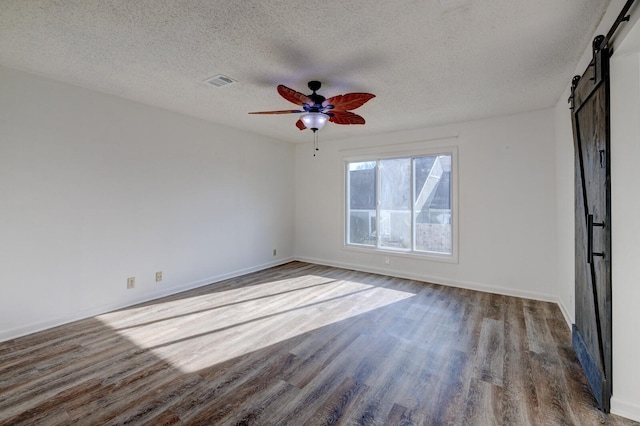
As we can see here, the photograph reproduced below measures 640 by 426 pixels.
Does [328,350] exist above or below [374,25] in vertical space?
below

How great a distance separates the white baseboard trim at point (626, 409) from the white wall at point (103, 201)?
14.7 feet

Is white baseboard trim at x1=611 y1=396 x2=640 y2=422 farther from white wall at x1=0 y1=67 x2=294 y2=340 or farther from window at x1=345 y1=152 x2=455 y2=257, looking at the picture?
white wall at x1=0 y1=67 x2=294 y2=340

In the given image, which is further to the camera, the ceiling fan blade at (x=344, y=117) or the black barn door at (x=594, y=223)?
the ceiling fan blade at (x=344, y=117)

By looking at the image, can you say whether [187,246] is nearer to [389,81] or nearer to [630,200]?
[389,81]

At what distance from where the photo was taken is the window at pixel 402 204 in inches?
180

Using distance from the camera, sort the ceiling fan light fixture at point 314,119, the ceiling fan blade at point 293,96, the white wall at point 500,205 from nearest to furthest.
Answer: the ceiling fan blade at point 293,96 → the ceiling fan light fixture at point 314,119 → the white wall at point 500,205

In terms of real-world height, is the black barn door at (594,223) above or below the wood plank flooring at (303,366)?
above

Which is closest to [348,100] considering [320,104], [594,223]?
[320,104]

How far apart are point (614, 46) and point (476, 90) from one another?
1.48m

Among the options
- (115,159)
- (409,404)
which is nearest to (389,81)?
(409,404)

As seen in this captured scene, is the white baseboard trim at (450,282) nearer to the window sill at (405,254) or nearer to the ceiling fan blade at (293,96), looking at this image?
the window sill at (405,254)

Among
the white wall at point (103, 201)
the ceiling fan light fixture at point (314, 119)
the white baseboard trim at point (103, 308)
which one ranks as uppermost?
the ceiling fan light fixture at point (314, 119)

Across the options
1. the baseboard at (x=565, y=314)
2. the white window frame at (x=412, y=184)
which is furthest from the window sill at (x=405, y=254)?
the baseboard at (x=565, y=314)

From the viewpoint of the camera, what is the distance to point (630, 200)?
165 cm
